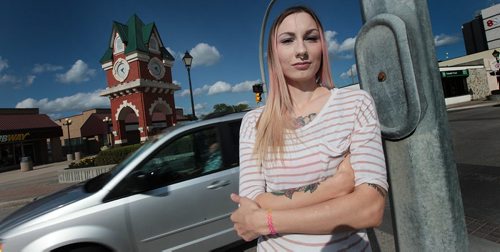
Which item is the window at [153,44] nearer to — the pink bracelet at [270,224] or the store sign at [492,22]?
the pink bracelet at [270,224]

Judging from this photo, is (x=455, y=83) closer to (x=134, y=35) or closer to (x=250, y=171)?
(x=134, y=35)

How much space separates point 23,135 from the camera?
106 feet

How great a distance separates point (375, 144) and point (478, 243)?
2485 mm

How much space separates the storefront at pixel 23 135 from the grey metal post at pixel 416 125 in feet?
127

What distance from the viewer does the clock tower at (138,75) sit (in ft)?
73.8

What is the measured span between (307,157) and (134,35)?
961 inches

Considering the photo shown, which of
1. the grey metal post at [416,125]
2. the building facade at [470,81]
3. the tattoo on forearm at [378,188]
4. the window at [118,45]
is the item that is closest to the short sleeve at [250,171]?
the tattoo on forearm at [378,188]

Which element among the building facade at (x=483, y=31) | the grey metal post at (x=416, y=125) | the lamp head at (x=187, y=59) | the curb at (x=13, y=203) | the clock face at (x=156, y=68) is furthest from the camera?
the building facade at (x=483, y=31)

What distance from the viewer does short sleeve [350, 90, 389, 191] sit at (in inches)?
44.9

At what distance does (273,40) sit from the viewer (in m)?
1.37

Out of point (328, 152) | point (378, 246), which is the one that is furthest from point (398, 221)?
point (378, 246)

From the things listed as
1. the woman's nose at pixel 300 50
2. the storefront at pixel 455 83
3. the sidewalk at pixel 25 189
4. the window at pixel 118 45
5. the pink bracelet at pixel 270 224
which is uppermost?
the window at pixel 118 45

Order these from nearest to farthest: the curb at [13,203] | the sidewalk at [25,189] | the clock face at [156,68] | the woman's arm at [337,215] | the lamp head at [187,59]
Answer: the woman's arm at [337,215] → the curb at [13,203] → the sidewalk at [25,189] → the lamp head at [187,59] → the clock face at [156,68]

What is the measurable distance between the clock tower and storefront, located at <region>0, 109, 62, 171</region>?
15436mm
